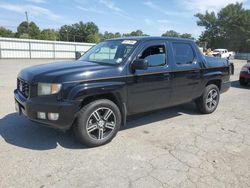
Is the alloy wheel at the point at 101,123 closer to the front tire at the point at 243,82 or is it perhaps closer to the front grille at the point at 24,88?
the front grille at the point at 24,88

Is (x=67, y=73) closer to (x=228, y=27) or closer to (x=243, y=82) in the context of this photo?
(x=243, y=82)

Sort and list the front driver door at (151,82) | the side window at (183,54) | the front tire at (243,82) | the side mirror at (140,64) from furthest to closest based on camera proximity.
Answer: the front tire at (243,82) → the side window at (183,54) → the front driver door at (151,82) → the side mirror at (140,64)

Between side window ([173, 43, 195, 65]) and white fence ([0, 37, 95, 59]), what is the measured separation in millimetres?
28889

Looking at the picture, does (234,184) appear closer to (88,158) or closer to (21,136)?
(88,158)

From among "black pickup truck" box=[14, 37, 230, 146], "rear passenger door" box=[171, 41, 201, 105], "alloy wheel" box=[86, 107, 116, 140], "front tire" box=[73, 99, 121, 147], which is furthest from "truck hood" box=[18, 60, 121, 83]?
"rear passenger door" box=[171, 41, 201, 105]

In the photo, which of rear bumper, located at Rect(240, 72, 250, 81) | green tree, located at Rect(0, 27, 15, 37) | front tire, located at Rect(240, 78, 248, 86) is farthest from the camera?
green tree, located at Rect(0, 27, 15, 37)

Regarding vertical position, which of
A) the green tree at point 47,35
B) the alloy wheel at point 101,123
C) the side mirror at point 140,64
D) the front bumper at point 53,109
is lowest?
the alloy wheel at point 101,123

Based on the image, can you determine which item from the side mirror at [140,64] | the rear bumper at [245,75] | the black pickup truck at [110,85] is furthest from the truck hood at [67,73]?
the rear bumper at [245,75]

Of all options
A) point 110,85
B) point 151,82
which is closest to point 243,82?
point 151,82

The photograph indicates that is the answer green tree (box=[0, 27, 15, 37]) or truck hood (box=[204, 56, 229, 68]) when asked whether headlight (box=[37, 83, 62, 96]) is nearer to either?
truck hood (box=[204, 56, 229, 68])

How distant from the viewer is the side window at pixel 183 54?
19.2ft

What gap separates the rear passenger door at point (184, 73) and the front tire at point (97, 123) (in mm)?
1628

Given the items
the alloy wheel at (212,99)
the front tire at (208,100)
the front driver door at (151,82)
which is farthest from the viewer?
the alloy wheel at (212,99)

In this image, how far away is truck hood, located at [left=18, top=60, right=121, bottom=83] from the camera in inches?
165
